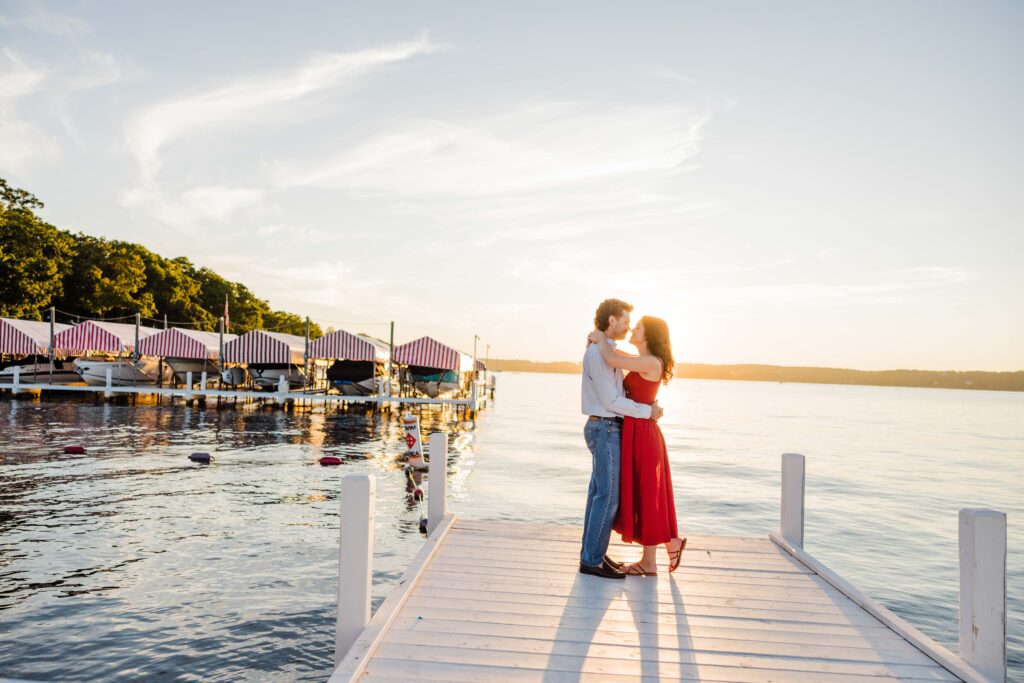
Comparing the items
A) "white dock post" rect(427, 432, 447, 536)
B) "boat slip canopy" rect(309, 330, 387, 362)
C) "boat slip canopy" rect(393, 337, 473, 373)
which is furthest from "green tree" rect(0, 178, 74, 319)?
"white dock post" rect(427, 432, 447, 536)

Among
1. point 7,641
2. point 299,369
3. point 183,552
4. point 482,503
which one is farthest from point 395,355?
point 7,641

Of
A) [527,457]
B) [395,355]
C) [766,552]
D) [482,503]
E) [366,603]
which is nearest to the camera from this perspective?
[366,603]

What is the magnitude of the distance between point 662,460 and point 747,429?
4221cm

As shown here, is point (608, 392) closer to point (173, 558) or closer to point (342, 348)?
point (173, 558)

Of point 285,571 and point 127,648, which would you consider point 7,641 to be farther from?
point 285,571

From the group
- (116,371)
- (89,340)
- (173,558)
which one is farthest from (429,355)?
(173,558)

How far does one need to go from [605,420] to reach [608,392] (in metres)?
0.27

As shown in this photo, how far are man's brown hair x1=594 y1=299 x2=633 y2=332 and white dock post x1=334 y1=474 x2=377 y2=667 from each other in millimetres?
2213

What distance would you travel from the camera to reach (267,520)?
1173 centimetres

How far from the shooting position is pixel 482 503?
15336 mm

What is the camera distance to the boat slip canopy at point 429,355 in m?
36.4

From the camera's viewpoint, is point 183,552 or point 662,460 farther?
point 183,552

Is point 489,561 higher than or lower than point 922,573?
higher

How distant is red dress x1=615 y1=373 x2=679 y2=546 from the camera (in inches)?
222
